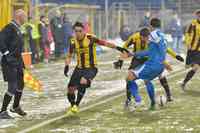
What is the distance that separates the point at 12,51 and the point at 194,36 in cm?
467

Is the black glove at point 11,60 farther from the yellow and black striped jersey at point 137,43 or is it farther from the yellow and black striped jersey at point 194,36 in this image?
the yellow and black striped jersey at point 194,36

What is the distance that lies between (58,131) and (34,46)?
11.8 meters

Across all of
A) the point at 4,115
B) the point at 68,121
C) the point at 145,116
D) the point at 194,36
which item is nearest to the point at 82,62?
the point at 68,121

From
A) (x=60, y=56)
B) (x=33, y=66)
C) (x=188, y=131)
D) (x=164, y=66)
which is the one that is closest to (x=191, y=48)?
(x=164, y=66)

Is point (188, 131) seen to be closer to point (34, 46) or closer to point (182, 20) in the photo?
point (34, 46)

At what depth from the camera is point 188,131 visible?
338 inches

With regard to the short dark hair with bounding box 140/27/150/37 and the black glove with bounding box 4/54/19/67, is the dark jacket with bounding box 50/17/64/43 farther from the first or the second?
the black glove with bounding box 4/54/19/67

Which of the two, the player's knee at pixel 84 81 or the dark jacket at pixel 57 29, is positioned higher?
the player's knee at pixel 84 81

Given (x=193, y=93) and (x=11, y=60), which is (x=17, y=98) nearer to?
(x=11, y=60)

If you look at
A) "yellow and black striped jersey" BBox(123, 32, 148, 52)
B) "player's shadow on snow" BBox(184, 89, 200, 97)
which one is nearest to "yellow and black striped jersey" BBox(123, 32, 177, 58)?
"yellow and black striped jersey" BBox(123, 32, 148, 52)

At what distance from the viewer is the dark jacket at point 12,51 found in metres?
9.82

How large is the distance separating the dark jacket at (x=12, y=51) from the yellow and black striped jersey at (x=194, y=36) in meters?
4.51

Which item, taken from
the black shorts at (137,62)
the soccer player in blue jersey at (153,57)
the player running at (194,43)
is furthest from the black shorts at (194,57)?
the soccer player in blue jersey at (153,57)

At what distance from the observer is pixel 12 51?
9852mm
